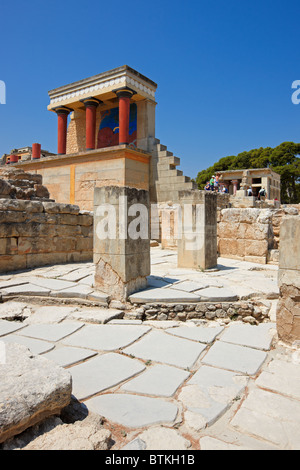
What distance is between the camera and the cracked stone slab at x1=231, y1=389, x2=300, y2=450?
1.62m

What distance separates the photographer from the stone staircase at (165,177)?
13.4 meters

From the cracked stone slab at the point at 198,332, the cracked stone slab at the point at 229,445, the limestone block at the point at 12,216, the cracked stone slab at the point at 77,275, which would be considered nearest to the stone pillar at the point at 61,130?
the limestone block at the point at 12,216

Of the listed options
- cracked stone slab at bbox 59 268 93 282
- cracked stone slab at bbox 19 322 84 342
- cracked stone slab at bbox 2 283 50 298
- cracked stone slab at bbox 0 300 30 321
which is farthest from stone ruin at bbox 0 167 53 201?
cracked stone slab at bbox 19 322 84 342

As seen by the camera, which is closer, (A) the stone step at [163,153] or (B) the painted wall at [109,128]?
(A) the stone step at [163,153]

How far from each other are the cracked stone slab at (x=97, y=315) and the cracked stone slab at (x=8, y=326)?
58 centimetres

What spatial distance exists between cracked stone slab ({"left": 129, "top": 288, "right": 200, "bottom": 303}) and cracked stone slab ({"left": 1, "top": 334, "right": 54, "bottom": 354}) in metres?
1.39

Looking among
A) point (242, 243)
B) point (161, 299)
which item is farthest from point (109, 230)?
point (242, 243)

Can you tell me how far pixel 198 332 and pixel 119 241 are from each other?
161 centimetres

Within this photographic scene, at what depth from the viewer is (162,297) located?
3973mm

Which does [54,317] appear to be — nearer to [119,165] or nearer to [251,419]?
[251,419]

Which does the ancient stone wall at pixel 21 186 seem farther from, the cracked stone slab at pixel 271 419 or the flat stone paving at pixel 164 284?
the cracked stone slab at pixel 271 419

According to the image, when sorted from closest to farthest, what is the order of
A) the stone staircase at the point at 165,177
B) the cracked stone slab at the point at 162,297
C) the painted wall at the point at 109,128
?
the cracked stone slab at the point at 162,297 → the stone staircase at the point at 165,177 → the painted wall at the point at 109,128
